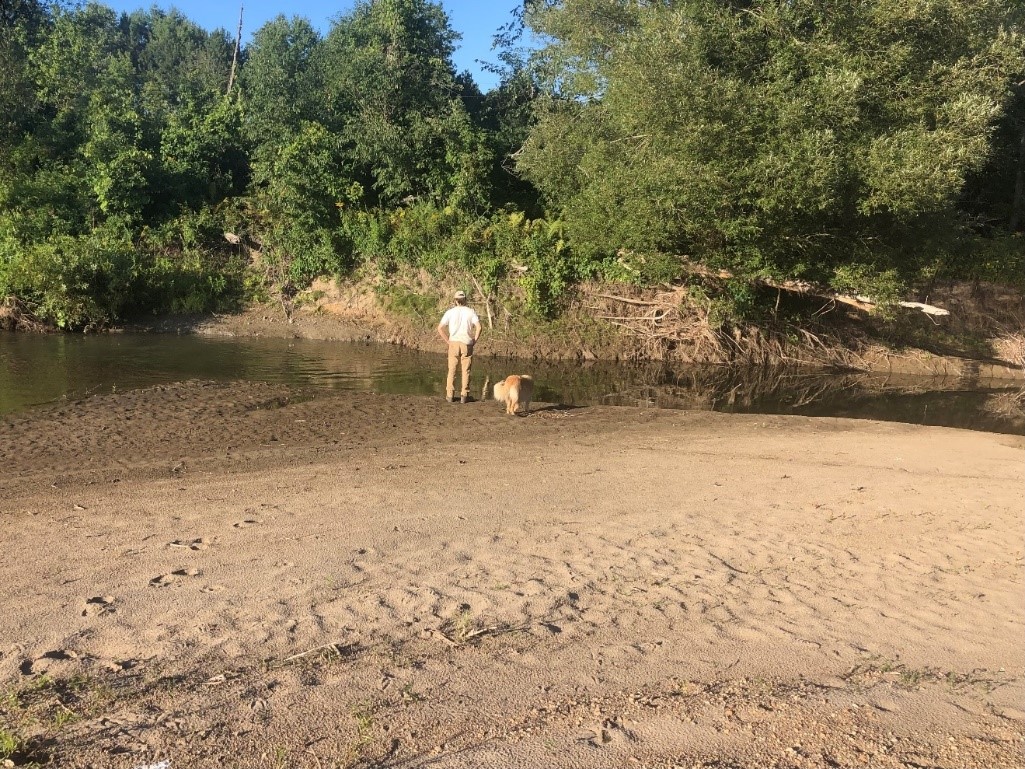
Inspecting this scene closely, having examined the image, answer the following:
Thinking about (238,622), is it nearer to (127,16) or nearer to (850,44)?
(850,44)

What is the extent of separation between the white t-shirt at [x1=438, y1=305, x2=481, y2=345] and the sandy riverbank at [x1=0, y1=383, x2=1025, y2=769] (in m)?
4.07

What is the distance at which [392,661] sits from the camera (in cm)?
400

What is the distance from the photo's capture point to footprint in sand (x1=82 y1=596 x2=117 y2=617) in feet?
14.6

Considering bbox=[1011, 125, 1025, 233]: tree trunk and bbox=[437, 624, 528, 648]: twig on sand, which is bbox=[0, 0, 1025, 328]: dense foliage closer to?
bbox=[1011, 125, 1025, 233]: tree trunk

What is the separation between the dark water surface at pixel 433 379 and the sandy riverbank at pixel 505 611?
19.8 ft

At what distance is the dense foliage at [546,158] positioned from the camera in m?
17.1

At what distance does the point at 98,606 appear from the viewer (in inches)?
178

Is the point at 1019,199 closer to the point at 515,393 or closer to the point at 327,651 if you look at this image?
the point at 515,393

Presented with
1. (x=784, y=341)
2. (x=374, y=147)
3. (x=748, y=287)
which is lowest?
(x=784, y=341)

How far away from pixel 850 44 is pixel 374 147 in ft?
51.8

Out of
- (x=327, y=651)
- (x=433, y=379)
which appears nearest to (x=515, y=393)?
(x=433, y=379)

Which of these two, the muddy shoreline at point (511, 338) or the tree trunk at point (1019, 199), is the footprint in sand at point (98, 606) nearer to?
the muddy shoreline at point (511, 338)

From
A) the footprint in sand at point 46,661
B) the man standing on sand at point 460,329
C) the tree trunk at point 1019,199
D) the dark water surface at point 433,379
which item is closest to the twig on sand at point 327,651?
the footprint in sand at point 46,661

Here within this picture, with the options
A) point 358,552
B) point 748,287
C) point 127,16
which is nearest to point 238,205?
point 748,287
